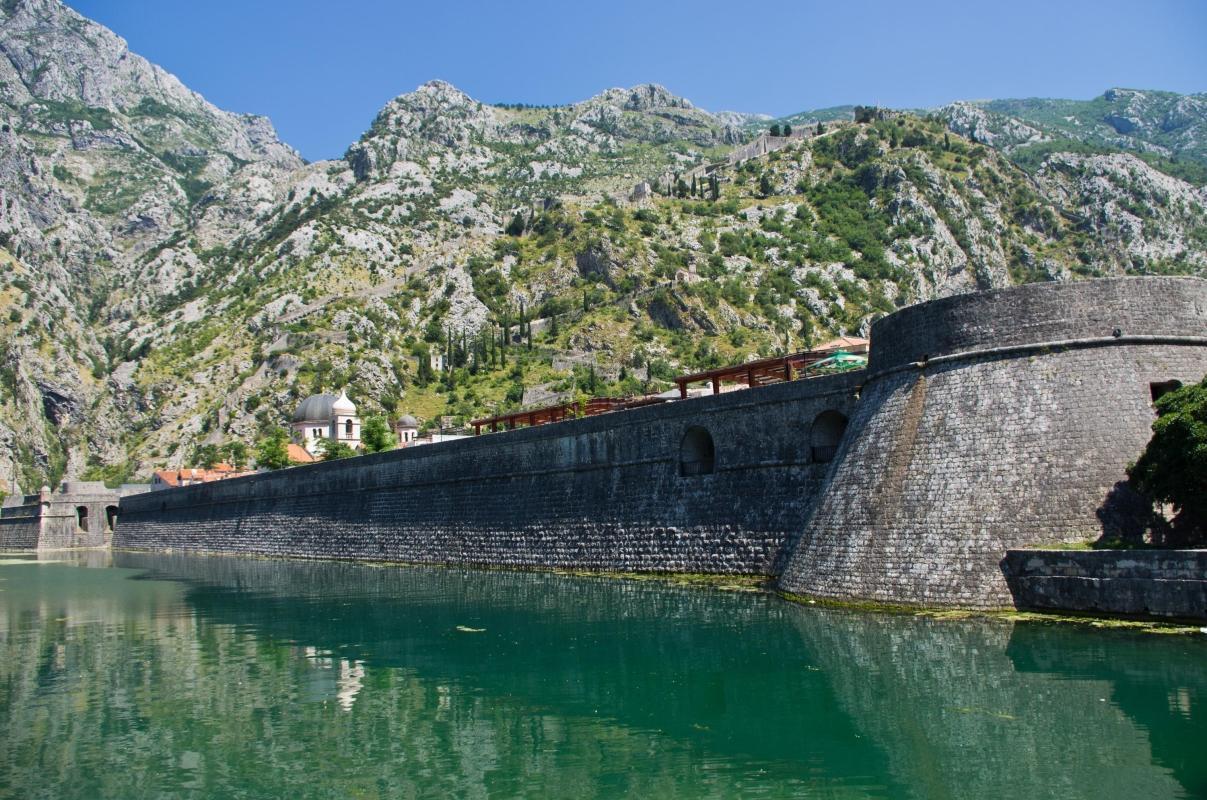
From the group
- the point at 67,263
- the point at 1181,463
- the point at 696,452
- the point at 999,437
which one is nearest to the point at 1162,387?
the point at 999,437

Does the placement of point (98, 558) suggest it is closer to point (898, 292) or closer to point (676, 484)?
point (676, 484)

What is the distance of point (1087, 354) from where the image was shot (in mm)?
19953

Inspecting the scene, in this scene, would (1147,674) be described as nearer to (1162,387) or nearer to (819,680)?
(819,680)

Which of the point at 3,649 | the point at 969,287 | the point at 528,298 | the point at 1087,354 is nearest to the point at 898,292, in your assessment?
the point at 969,287

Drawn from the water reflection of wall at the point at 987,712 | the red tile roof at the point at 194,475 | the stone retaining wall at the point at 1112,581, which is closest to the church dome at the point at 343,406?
the red tile roof at the point at 194,475

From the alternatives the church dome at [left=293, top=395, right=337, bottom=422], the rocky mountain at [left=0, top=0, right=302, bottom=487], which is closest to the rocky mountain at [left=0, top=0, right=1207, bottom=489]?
the rocky mountain at [left=0, top=0, right=302, bottom=487]

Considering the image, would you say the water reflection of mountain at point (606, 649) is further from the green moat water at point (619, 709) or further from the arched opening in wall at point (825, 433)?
the arched opening in wall at point (825, 433)

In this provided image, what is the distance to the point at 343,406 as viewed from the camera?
99938 mm

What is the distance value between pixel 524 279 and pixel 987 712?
378 ft

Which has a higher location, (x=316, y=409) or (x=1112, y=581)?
(x=316, y=409)

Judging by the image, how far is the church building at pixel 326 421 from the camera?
326ft

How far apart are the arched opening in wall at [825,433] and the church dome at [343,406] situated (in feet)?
263

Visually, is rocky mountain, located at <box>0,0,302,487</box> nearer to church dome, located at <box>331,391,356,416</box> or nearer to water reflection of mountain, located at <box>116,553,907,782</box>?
church dome, located at <box>331,391,356,416</box>

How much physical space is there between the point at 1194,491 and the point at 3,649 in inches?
1009
